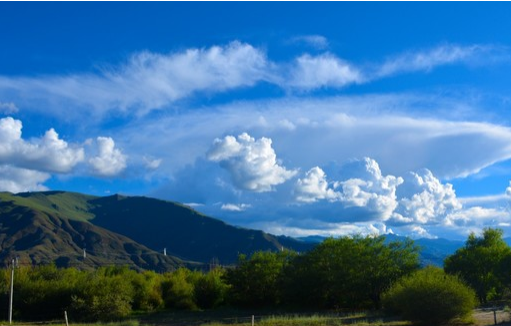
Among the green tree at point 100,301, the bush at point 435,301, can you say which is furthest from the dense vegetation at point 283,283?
the bush at point 435,301

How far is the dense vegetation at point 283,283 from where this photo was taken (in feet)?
183

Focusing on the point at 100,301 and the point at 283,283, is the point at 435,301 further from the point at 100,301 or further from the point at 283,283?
the point at 100,301

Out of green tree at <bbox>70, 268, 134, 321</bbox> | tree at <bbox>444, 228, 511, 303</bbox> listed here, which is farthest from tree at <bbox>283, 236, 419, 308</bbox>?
green tree at <bbox>70, 268, 134, 321</bbox>

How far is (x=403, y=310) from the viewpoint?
1473 inches

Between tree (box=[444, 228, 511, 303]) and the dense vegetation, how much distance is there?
0.35ft

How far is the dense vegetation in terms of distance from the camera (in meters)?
55.9

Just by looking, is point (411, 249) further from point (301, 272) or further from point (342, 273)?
point (301, 272)

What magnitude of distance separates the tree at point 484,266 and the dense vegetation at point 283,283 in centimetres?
11

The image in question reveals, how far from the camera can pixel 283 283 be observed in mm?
65938

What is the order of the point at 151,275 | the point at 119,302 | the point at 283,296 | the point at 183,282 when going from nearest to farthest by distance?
the point at 119,302, the point at 283,296, the point at 183,282, the point at 151,275

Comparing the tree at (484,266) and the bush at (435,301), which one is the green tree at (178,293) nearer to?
the tree at (484,266)

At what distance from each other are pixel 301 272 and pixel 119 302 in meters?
21.0

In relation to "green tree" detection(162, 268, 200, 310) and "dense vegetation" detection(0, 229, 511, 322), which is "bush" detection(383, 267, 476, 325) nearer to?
"dense vegetation" detection(0, 229, 511, 322)

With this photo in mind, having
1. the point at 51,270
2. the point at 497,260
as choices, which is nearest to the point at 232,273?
the point at 51,270
